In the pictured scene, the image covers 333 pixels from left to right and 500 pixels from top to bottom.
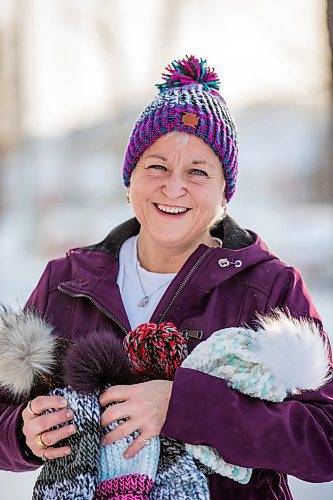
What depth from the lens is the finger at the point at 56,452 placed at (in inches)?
64.4

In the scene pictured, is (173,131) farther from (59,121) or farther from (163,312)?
(59,121)

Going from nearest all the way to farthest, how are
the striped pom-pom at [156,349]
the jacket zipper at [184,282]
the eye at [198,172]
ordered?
1. the striped pom-pom at [156,349]
2. the jacket zipper at [184,282]
3. the eye at [198,172]

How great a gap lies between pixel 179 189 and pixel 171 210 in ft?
0.21

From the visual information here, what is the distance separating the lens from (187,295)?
196cm

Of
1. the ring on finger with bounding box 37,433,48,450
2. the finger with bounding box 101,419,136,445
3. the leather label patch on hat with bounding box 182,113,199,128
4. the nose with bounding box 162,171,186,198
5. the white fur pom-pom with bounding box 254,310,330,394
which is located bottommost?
the ring on finger with bounding box 37,433,48,450

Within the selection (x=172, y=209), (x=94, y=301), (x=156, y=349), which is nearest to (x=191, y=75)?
(x=172, y=209)

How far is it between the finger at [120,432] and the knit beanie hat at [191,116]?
83 centimetres

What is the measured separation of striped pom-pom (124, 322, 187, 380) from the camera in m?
1.74

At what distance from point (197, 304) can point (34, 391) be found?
1.55 feet

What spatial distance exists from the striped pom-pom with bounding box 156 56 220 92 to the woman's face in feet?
0.69

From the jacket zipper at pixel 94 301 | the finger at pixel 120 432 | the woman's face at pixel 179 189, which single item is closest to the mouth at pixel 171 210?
the woman's face at pixel 179 189

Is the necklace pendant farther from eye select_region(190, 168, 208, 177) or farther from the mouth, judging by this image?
eye select_region(190, 168, 208, 177)

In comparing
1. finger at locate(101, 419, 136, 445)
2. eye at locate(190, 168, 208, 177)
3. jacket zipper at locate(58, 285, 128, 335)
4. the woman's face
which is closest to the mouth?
the woman's face

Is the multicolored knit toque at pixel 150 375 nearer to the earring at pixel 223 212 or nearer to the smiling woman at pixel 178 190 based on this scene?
the smiling woman at pixel 178 190
